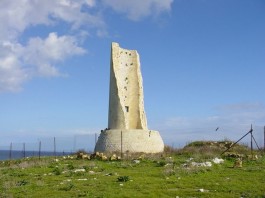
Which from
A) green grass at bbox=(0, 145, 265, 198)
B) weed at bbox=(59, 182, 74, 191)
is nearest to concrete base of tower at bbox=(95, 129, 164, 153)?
green grass at bbox=(0, 145, 265, 198)

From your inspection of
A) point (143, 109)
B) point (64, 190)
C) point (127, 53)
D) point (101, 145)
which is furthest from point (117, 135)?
point (64, 190)

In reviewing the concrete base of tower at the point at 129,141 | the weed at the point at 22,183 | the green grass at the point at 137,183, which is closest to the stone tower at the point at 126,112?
the concrete base of tower at the point at 129,141

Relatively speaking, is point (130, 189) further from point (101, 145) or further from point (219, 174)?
point (101, 145)

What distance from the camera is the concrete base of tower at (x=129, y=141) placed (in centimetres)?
3984

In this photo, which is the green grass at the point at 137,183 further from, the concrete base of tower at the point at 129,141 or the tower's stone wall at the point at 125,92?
the tower's stone wall at the point at 125,92

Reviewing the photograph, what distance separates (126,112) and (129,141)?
15.0 ft

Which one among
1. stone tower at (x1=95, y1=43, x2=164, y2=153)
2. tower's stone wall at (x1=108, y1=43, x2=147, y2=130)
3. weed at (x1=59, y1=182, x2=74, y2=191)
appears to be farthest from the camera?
tower's stone wall at (x1=108, y1=43, x2=147, y2=130)

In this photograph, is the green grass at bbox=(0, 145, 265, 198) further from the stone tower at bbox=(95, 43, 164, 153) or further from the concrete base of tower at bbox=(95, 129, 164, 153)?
the stone tower at bbox=(95, 43, 164, 153)

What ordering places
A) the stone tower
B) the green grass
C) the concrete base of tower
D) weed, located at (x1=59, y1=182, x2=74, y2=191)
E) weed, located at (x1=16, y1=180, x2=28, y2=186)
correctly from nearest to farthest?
the green grass, weed, located at (x1=59, y1=182, x2=74, y2=191), weed, located at (x1=16, y1=180, x2=28, y2=186), the concrete base of tower, the stone tower

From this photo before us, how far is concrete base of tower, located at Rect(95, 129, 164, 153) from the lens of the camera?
3984cm

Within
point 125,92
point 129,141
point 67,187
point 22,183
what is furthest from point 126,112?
point 67,187

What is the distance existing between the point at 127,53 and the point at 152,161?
57.9 ft

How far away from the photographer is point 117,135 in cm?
4050

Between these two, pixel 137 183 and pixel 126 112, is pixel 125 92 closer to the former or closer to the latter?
pixel 126 112
